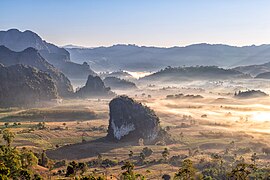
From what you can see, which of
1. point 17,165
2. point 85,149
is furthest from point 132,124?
point 17,165

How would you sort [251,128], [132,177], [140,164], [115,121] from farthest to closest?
[251,128], [115,121], [140,164], [132,177]

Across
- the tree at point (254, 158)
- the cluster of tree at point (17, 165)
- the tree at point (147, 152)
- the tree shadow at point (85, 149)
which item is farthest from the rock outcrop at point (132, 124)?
the cluster of tree at point (17, 165)

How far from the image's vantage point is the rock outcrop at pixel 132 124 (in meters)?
166

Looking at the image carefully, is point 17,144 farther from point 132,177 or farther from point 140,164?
point 132,177

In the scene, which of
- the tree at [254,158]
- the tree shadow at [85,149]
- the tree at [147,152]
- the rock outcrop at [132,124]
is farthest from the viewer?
the rock outcrop at [132,124]

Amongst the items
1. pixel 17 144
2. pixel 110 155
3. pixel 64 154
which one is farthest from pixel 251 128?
pixel 17 144

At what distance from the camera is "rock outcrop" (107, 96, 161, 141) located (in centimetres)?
16612

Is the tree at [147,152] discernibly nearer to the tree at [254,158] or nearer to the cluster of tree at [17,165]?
the tree at [254,158]

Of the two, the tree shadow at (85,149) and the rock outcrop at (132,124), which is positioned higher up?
the rock outcrop at (132,124)

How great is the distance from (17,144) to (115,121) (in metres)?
40.4

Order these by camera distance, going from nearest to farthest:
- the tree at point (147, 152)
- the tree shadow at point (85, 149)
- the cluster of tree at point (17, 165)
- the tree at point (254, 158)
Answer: the cluster of tree at point (17, 165) < the tree at point (254, 158) < the tree shadow at point (85, 149) < the tree at point (147, 152)

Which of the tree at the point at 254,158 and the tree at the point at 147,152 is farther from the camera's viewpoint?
the tree at the point at 147,152

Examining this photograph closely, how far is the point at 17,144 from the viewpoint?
147375 mm

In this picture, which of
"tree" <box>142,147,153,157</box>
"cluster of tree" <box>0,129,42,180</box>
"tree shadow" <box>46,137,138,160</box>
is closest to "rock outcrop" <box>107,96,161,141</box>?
"tree shadow" <box>46,137,138,160</box>
